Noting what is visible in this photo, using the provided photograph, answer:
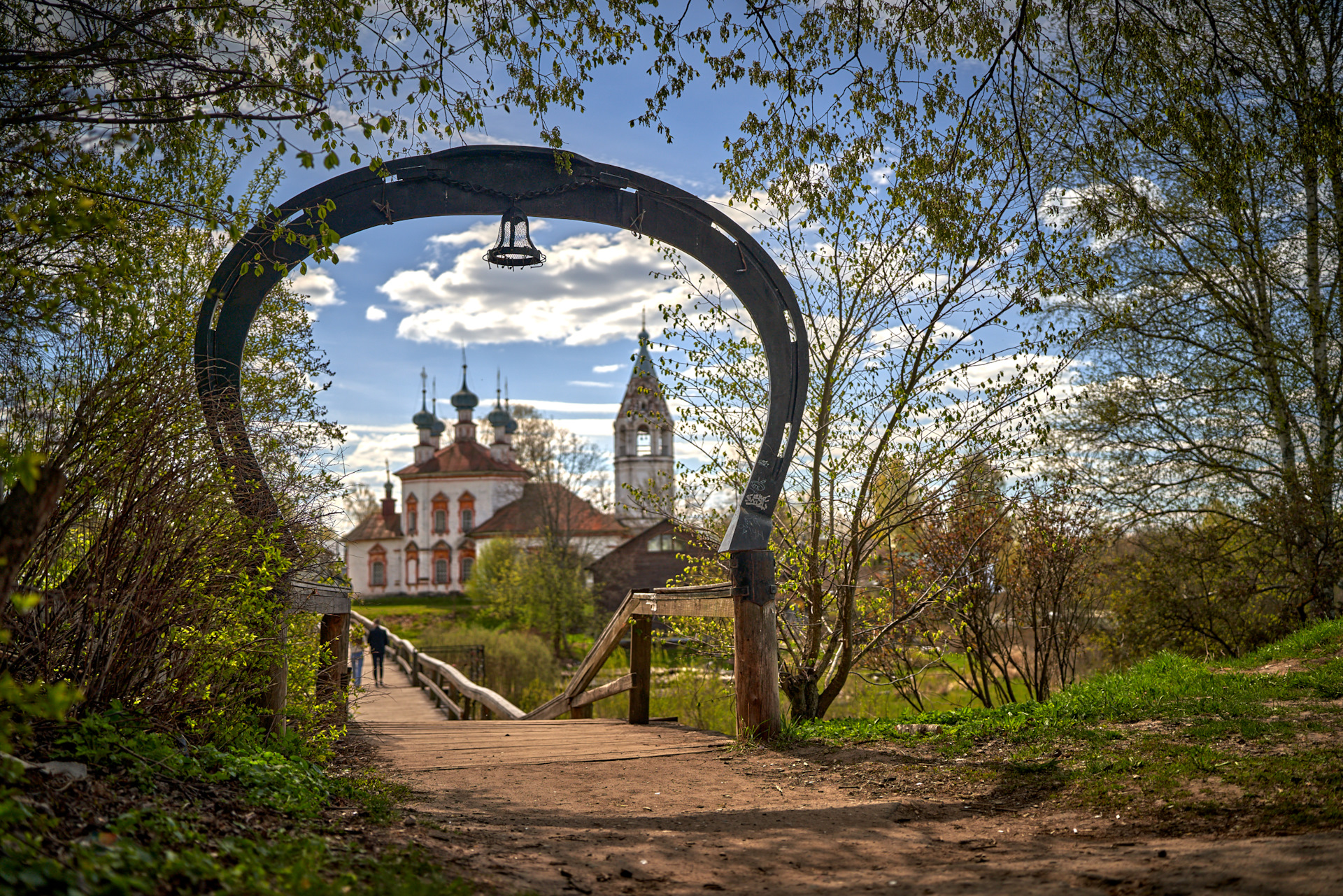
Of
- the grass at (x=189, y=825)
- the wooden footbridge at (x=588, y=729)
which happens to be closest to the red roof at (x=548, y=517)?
the wooden footbridge at (x=588, y=729)

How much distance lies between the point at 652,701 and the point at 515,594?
19071 millimetres

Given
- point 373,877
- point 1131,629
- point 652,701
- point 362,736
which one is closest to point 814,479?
point 362,736

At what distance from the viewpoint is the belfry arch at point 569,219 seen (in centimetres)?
627

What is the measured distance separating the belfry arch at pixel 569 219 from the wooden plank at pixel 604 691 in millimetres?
2400

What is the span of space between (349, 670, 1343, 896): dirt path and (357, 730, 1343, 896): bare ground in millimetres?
12

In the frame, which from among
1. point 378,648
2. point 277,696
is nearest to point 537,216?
point 277,696

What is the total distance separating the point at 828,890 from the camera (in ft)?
11.9

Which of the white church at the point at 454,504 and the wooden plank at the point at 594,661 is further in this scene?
the white church at the point at 454,504

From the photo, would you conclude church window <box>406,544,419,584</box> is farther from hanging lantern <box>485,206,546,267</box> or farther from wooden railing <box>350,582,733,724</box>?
hanging lantern <box>485,206,546,267</box>

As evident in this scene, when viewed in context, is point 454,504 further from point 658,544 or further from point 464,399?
point 658,544

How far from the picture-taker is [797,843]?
4402 millimetres

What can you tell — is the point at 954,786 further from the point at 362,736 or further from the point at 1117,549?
the point at 1117,549

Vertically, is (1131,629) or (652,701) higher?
(1131,629)

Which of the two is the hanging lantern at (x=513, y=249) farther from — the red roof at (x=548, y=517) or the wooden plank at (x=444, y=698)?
the red roof at (x=548, y=517)
